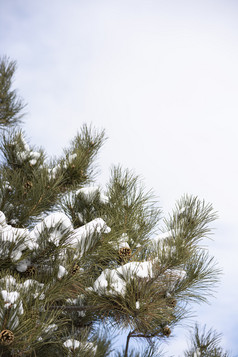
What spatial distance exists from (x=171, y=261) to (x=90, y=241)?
0.47m

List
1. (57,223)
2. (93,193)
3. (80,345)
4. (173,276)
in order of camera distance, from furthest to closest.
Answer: (93,193), (80,345), (173,276), (57,223)

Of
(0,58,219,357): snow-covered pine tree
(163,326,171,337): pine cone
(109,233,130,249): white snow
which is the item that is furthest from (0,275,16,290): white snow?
(163,326,171,337): pine cone

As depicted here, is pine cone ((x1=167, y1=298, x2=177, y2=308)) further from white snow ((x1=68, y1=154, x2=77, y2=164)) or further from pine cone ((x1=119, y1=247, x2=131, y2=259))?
→ white snow ((x1=68, y1=154, x2=77, y2=164))

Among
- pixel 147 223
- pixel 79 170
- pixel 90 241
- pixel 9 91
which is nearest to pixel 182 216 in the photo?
pixel 147 223

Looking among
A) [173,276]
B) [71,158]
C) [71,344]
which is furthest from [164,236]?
[71,158]

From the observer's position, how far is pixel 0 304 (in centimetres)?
175

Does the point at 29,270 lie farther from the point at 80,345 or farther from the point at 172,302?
the point at 172,302

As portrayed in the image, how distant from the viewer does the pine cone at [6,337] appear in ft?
5.82

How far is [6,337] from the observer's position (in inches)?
70.2

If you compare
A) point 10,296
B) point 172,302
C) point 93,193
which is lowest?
point 10,296

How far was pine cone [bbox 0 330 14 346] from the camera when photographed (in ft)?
5.82

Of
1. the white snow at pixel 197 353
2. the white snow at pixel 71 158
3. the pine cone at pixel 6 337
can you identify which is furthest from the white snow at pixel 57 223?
the white snow at pixel 71 158

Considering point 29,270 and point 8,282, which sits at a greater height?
point 29,270

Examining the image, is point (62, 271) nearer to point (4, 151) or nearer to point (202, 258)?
point (202, 258)
